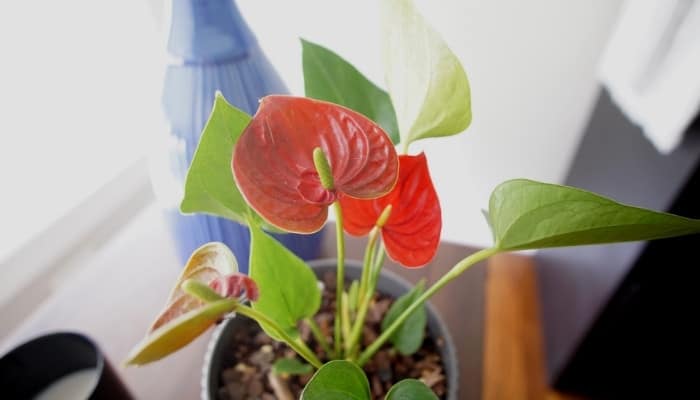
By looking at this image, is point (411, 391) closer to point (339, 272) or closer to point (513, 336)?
point (339, 272)

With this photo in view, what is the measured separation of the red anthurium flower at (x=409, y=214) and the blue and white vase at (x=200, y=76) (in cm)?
15

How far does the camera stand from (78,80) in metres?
0.57

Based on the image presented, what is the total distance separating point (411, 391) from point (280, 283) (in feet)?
0.31

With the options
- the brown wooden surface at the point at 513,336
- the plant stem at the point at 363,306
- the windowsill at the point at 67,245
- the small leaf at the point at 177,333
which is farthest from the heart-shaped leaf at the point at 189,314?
the windowsill at the point at 67,245

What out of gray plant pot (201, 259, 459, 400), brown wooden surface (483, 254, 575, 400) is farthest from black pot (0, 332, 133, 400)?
brown wooden surface (483, 254, 575, 400)

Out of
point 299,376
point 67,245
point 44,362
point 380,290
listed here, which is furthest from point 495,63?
point 67,245

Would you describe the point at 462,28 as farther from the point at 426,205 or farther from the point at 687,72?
the point at 426,205

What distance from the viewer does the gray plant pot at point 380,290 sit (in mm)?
282

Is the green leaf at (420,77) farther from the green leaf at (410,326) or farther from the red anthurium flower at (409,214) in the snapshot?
the green leaf at (410,326)

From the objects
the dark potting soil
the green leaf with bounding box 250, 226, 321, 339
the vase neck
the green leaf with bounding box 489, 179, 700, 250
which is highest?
the vase neck

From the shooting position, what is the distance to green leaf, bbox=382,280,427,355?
0.29m

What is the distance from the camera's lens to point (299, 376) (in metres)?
0.32

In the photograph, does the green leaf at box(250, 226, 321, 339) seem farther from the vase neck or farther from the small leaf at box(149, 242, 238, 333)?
the vase neck

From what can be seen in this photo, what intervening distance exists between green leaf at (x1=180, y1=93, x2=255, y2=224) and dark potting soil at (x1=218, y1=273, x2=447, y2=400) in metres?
0.16
